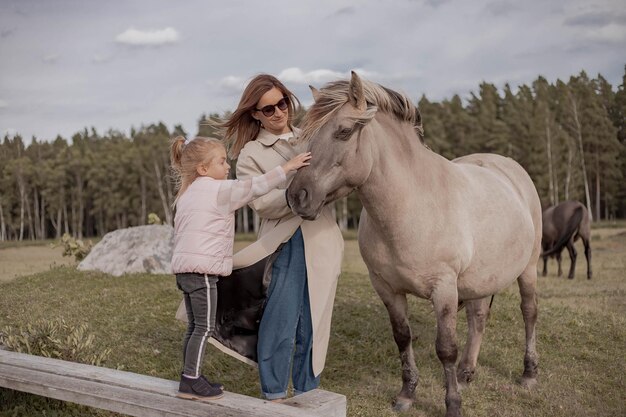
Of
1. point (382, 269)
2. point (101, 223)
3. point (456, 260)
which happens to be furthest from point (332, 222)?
point (101, 223)

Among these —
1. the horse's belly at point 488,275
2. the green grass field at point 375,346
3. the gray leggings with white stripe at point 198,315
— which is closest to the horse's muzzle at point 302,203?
the gray leggings with white stripe at point 198,315

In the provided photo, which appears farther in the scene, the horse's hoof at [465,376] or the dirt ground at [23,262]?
the dirt ground at [23,262]

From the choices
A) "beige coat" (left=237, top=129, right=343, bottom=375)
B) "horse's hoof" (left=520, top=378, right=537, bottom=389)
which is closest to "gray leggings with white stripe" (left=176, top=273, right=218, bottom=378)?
"beige coat" (left=237, top=129, right=343, bottom=375)

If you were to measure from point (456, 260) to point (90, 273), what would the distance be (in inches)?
328

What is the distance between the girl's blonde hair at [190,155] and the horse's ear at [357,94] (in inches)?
33.3

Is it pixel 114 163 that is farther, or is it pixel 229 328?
pixel 114 163

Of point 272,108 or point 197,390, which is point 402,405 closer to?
point 197,390

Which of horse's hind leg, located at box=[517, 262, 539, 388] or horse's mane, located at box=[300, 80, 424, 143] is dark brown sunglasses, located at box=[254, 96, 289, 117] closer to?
horse's mane, located at box=[300, 80, 424, 143]

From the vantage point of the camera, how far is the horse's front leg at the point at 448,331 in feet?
14.0

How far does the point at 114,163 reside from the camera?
4638 cm

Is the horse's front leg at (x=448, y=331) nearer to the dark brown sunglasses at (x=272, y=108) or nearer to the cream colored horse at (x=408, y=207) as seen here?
the cream colored horse at (x=408, y=207)

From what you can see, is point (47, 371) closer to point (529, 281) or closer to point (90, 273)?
point (529, 281)

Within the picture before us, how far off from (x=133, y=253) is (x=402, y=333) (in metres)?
7.46

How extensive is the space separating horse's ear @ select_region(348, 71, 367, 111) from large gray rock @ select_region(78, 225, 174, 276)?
317 inches
